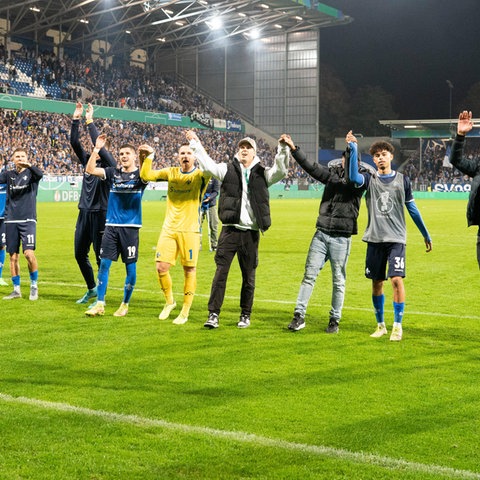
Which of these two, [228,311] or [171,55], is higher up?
[171,55]

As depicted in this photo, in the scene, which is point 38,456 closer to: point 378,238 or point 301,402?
point 301,402

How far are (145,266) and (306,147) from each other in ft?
185

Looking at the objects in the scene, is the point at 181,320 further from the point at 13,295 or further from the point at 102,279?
the point at 13,295

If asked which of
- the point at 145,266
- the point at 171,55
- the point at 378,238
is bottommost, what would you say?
the point at 145,266

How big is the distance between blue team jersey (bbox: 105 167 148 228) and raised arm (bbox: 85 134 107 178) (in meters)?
0.09

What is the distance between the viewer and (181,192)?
29.7ft

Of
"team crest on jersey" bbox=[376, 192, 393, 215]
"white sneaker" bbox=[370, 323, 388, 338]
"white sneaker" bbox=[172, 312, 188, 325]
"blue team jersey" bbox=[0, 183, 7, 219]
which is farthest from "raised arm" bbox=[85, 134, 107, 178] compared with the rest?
"white sneaker" bbox=[370, 323, 388, 338]

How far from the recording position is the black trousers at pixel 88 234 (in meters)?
10.5

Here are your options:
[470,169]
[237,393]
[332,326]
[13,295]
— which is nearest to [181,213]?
[332,326]

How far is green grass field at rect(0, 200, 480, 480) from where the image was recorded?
451 centimetres

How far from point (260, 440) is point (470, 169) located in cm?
370

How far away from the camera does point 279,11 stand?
6206 centimetres

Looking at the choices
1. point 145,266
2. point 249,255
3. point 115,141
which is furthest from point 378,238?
point 115,141

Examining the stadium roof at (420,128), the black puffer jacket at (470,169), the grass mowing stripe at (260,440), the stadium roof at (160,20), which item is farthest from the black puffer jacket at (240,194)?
the stadium roof at (420,128)
